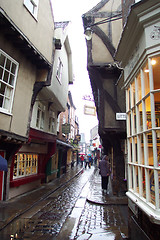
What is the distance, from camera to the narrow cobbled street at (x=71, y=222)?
14.7 ft

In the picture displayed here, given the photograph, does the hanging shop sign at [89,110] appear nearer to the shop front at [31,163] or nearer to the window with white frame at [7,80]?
the shop front at [31,163]

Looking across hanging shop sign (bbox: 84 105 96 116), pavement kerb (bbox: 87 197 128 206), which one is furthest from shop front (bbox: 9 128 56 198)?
pavement kerb (bbox: 87 197 128 206)

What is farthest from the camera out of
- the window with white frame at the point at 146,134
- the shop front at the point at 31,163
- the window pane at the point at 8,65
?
the shop front at the point at 31,163

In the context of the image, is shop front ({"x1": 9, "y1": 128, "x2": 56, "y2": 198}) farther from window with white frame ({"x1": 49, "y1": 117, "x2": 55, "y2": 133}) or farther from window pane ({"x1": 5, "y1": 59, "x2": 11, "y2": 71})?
window pane ({"x1": 5, "y1": 59, "x2": 11, "y2": 71})

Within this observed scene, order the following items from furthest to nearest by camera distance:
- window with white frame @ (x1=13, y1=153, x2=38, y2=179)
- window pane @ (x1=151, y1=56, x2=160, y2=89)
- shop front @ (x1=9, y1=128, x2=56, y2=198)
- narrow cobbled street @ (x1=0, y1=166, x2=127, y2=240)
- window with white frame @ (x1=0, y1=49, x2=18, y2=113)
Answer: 1. window with white frame @ (x1=13, y1=153, x2=38, y2=179)
2. shop front @ (x1=9, y1=128, x2=56, y2=198)
3. window with white frame @ (x1=0, y1=49, x2=18, y2=113)
4. narrow cobbled street @ (x1=0, y1=166, x2=127, y2=240)
5. window pane @ (x1=151, y1=56, x2=160, y2=89)

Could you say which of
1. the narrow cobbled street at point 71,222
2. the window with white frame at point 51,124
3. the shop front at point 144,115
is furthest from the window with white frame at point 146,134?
the window with white frame at point 51,124

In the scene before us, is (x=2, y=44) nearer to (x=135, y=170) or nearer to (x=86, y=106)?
(x=135, y=170)

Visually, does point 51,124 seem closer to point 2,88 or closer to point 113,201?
point 2,88

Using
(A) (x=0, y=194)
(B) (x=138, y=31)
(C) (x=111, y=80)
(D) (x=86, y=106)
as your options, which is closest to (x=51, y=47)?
(C) (x=111, y=80)

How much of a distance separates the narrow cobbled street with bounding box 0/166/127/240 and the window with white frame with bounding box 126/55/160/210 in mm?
1883

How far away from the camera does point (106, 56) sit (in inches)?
347

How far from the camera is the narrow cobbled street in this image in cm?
447

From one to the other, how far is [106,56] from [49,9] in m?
4.02

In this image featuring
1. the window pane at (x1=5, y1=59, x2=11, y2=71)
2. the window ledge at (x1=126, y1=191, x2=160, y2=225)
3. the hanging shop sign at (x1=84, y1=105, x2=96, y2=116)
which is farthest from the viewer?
the hanging shop sign at (x1=84, y1=105, x2=96, y2=116)
